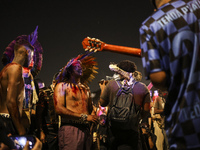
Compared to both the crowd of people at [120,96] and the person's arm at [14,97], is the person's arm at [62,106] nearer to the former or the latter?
the crowd of people at [120,96]

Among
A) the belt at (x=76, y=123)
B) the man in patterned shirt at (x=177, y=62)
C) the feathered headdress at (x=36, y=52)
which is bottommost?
the belt at (x=76, y=123)

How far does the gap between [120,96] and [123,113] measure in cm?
29

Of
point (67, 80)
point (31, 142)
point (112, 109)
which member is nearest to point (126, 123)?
point (112, 109)

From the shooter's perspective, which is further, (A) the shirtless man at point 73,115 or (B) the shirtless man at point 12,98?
(A) the shirtless man at point 73,115

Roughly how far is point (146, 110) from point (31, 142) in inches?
78.0

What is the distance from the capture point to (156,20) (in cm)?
145

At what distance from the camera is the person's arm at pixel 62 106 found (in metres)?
3.35

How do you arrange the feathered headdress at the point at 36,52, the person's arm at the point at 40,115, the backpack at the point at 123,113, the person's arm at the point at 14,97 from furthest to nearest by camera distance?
the person's arm at the point at 40,115, the feathered headdress at the point at 36,52, the backpack at the point at 123,113, the person's arm at the point at 14,97

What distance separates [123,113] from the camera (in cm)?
331

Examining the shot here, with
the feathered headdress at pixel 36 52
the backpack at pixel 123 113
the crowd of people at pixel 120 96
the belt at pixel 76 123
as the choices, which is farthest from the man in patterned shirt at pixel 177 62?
the feathered headdress at pixel 36 52

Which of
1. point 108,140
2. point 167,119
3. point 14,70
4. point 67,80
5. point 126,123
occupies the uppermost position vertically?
point 14,70

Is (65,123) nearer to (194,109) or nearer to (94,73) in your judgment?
(94,73)

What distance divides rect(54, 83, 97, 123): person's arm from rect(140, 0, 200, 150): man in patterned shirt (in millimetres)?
2105

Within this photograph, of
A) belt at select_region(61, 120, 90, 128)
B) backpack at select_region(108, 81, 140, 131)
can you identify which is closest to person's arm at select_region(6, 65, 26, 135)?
belt at select_region(61, 120, 90, 128)
